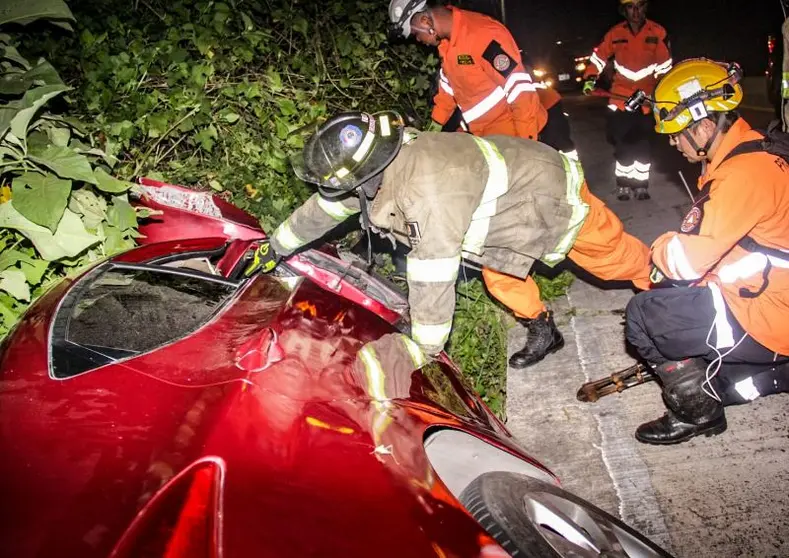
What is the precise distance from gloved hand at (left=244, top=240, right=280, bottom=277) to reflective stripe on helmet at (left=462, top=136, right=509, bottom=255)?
0.88 metres

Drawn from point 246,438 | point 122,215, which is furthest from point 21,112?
point 246,438

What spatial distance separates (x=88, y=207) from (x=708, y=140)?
307 centimetres

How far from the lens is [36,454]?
1.42 m

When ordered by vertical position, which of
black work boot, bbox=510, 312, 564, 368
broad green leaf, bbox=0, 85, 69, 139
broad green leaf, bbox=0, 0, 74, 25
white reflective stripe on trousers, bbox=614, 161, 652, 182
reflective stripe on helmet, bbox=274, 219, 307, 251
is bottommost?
black work boot, bbox=510, 312, 564, 368

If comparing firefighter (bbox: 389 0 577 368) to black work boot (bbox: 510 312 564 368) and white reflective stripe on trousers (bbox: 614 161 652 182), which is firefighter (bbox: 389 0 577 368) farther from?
white reflective stripe on trousers (bbox: 614 161 652 182)

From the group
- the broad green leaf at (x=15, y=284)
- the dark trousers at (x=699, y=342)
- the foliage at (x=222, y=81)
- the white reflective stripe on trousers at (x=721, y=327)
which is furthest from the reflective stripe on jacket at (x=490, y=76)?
the broad green leaf at (x=15, y=284)

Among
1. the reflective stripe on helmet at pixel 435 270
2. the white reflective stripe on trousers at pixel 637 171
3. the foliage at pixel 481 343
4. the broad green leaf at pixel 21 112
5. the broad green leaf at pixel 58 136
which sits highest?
the broad green leaf at pixel 21 112

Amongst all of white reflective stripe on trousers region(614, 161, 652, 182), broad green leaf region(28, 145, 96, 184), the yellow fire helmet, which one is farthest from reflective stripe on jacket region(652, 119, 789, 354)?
white reflective stripe on trousers region(614, 161, 652, 182)

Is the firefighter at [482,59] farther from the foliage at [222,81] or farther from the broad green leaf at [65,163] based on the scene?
the broad green leaf at [65,163]

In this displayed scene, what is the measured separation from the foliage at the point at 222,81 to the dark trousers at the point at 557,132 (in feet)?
4.97

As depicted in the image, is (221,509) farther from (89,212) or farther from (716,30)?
(716,30)

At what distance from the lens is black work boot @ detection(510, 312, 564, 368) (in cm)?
346

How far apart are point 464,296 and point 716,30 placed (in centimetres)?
1439

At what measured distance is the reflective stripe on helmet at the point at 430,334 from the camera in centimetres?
222
